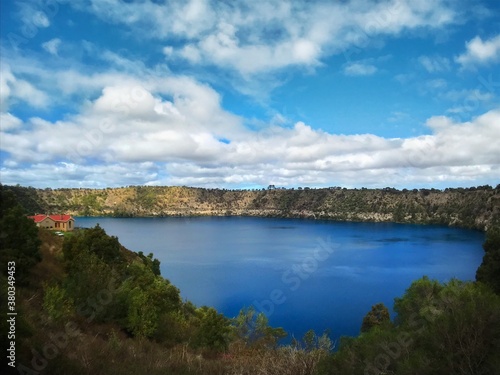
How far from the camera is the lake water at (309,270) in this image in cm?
6731

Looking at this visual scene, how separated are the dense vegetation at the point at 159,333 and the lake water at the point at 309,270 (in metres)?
23.8

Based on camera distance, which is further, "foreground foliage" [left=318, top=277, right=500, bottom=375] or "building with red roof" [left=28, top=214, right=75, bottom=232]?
"building with red roof" [left=28, top=214, right=75, bottom=232]

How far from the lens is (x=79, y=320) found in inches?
939

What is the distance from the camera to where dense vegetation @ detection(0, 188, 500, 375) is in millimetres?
10227

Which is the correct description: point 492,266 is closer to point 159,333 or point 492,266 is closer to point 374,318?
point 374,318

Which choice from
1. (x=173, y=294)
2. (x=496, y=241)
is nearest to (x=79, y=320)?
(x=173, y=294)

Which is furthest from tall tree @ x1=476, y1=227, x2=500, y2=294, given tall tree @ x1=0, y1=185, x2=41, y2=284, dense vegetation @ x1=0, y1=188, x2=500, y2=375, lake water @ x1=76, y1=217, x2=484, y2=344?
tall tree @ x1=0, y1=185, x2=41, y2=284

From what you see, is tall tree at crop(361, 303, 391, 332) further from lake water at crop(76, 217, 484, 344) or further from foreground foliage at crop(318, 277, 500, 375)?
foreground foliage at crop(318, 277, 500, 375)

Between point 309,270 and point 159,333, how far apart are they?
251ft

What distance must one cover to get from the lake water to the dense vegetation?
23.8m

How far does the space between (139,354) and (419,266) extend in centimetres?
→ 10458

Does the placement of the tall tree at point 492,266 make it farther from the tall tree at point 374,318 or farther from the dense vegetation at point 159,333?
the tall tree at point 374,318

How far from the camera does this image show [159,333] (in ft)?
96.5

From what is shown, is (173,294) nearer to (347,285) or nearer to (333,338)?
(333,338)
